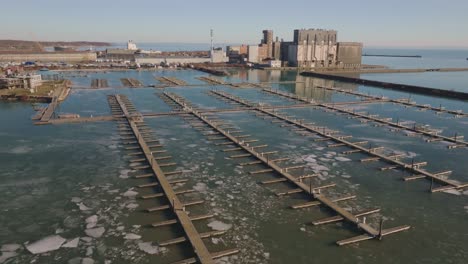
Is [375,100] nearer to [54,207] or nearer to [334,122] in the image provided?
[334,122]

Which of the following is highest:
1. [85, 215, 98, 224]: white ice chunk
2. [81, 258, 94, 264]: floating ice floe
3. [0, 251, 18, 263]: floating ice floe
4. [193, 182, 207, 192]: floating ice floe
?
[193, 182, 207, 192]: floating ice floe

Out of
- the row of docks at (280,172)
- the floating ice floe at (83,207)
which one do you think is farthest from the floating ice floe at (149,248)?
the row of docks at (280,172)

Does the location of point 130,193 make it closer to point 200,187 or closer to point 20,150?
point 200,187

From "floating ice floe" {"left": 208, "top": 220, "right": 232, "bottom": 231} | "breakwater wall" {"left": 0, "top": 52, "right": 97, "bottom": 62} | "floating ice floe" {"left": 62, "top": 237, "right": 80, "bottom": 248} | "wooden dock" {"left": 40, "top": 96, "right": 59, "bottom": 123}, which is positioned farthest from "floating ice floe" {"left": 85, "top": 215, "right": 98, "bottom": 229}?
"breakwater wall" {"left": 0, "top": 52, "right": 97, "bottom": 62}

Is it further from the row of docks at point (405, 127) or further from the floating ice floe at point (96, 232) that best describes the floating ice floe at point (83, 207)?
the row of docks at point (405, 127)

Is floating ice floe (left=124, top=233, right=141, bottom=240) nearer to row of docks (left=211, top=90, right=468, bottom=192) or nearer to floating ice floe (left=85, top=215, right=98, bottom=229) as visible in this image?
floating ice floe (left=85, top=215, right=98, bottom=229)

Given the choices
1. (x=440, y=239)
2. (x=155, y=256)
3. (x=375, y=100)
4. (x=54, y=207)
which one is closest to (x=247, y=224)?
(x=155, y=256)

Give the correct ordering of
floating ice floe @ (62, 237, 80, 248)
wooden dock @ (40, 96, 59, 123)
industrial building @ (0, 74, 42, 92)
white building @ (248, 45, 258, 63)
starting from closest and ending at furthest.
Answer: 1. floating ice floe @ (62, 237, 80, 248)
2. wooden dock @ (40, 96, 59, 123)
3. industrial building @ (0, 74, 42, 92)
4. white building @ (248, 45, 258, 63)

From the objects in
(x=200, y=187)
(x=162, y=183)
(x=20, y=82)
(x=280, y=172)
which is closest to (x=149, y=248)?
(x=162, y=183)
